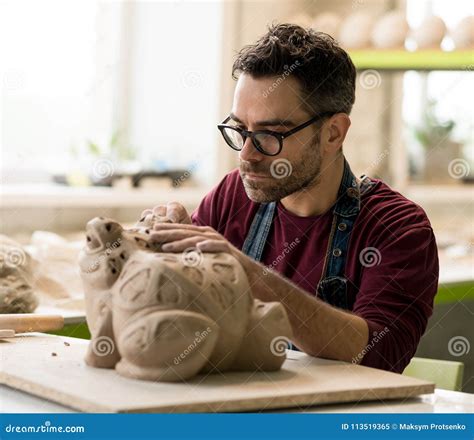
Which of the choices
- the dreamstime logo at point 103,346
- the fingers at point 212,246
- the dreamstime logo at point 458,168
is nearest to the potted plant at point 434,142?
the dreamstime logo at point 458,168

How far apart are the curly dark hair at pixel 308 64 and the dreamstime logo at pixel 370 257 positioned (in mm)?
416

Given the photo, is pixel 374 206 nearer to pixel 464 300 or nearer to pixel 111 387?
pixel 111 387

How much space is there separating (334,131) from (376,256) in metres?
0.43

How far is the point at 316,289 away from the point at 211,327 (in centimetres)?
79

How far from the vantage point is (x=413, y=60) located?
5.05m

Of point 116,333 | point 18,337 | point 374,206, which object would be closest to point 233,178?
point 374,206

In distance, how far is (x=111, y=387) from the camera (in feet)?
6.42

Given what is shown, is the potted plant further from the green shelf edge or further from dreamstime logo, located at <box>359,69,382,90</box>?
the green shelf edge

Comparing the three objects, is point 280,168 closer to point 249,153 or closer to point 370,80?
point 249,153

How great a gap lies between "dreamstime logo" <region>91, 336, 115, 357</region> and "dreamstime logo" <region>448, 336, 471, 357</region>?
2416mm

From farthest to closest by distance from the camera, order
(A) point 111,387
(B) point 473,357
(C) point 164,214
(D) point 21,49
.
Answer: (D) point 21,49
(B) point 473,357
(C) point 164,214
(A) point 111,387

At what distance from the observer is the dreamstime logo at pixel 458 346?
13.9 ft

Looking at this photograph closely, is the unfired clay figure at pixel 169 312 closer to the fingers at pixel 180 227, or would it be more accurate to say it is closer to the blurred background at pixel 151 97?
the fingers at pixel 180 227

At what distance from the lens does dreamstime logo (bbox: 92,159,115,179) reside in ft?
17.7
